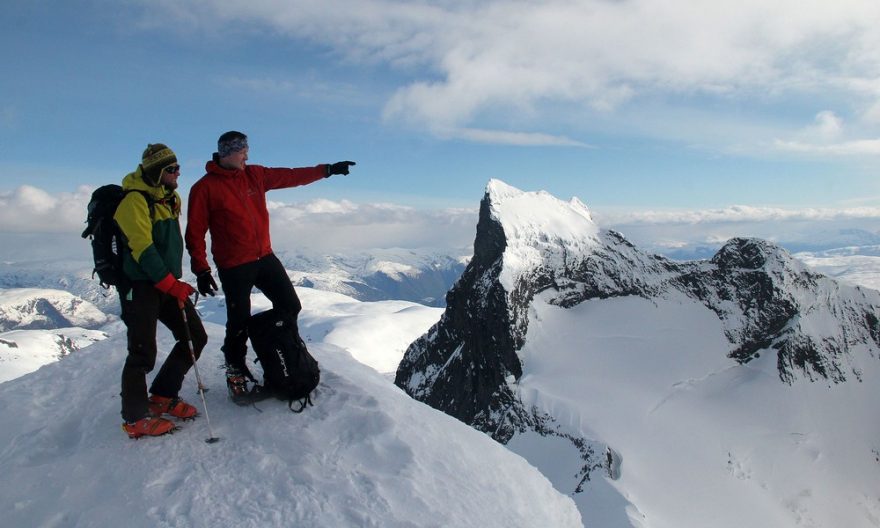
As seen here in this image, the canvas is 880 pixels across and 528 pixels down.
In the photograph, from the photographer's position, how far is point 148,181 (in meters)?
7.12

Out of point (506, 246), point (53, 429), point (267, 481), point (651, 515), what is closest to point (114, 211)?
point (53, 429)

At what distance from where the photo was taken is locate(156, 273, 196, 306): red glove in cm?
686

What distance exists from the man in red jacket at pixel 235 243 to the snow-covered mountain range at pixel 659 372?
61810mm

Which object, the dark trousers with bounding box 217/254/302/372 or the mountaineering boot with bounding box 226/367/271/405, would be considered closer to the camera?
the mountaineering boot with bounding box 226/367/271/405

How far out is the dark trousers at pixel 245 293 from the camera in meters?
8.15

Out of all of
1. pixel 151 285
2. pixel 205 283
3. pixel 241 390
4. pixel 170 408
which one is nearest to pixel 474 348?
pixel 241 390

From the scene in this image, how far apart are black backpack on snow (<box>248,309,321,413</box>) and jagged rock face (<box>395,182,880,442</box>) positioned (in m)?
87.3

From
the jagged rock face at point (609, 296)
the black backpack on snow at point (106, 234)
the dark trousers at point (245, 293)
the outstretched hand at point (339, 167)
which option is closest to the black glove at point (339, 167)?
the outstretched hand at point (339, 167)

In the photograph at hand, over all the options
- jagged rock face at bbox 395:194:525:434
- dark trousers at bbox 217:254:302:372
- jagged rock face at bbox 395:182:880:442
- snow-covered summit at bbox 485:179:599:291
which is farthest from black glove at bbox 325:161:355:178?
snow-covered summit at bbox 485:179:599:291

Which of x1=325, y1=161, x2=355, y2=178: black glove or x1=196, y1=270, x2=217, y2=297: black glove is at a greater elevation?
x1=325, y1=161, x2=355, y2=178: black glove

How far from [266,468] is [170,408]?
7.15 feet

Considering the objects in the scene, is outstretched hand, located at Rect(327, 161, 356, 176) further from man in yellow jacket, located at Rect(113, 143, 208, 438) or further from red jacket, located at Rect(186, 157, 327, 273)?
man in yellow jacket, located at Rect(113, 143, 208, 438)

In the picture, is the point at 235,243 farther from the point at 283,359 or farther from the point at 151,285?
the point at 283,359

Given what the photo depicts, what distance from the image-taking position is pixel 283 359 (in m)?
8.12
